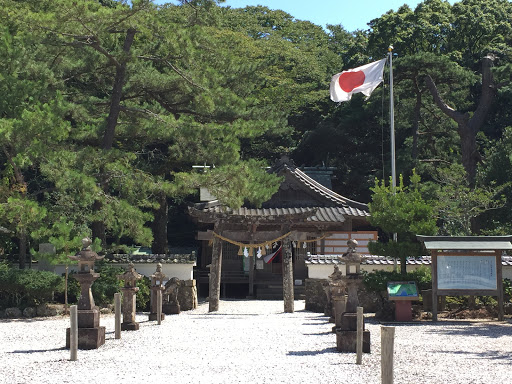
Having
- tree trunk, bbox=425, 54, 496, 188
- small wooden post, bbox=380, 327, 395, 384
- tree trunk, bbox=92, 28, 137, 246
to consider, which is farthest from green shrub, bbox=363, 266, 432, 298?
tree trunk, bbox=425, 54, 496, 188

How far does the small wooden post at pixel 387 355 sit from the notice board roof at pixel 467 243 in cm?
1039

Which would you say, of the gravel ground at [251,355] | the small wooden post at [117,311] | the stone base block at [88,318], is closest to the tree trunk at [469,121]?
the gravel ground at [251,355]

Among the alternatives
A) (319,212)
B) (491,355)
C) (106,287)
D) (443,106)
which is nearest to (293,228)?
(319,212)

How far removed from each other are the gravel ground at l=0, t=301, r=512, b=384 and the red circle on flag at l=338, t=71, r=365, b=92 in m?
9.64

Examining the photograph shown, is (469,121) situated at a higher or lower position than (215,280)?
higher

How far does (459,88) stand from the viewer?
1344 inches

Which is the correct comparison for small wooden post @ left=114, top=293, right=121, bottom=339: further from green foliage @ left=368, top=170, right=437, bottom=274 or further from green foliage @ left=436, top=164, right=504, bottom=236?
green foliage @ left=436, top=164, right=504, bottom=236

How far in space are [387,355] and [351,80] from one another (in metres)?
18.3

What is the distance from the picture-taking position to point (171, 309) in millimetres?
21000

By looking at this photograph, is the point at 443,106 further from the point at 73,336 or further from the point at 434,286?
the point at 73,336

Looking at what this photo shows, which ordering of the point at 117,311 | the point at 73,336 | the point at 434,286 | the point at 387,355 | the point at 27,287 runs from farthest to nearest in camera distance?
1. the point at 27,287
2. the point at 434,286
3. the point at 117,311
4. the point at 73,336
5. the point at 387,355

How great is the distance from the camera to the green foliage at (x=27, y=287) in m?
20.2

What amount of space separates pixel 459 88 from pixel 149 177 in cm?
1809

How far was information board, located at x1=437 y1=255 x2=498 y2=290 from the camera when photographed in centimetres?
1786
